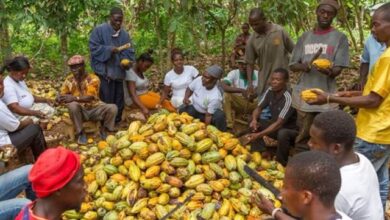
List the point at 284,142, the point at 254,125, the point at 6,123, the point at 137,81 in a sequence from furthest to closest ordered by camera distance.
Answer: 1. the point at 137,81
2. the point at 254,125
3. the point at 284,142
4. the point at 6,123

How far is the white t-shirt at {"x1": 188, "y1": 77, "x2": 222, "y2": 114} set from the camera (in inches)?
230

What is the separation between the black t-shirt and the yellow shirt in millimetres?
1748

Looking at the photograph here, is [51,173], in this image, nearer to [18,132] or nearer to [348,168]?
[348,168]

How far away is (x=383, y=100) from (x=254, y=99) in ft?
10.2

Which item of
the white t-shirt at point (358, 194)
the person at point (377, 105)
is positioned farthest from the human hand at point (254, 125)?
the white t-shirt at point (358, 194)

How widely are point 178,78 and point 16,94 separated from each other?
220 centimetres

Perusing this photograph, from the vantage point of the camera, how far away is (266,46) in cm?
565

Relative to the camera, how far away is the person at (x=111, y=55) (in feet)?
20.9

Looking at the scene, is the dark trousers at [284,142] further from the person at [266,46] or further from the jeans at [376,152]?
the jeans at [376,152]

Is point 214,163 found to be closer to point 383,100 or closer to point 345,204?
point 383,100

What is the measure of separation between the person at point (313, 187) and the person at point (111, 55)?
471 centimetres

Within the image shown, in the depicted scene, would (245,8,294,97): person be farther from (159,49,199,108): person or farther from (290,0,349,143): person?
(159,49,199,108): person

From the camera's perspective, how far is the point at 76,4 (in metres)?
7.72

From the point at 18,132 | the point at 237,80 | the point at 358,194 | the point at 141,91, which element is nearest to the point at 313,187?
the point at 358,194
